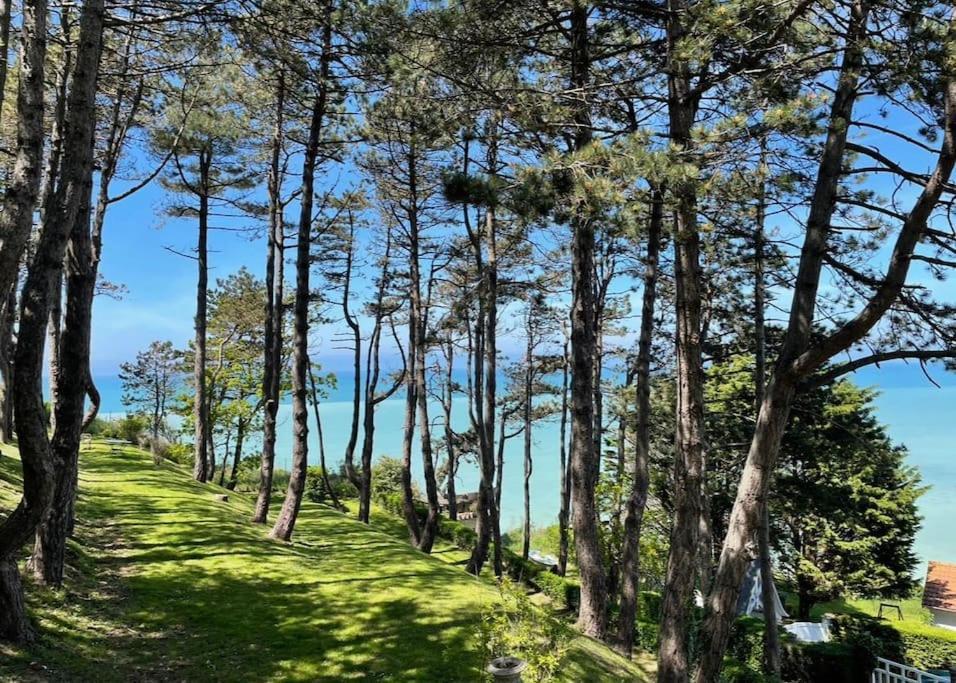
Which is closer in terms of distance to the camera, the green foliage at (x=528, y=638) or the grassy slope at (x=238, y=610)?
the green foliage at (x=528, y=638)

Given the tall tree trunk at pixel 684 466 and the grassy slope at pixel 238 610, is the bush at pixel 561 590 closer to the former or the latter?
the grassy slope at pixel 238 610

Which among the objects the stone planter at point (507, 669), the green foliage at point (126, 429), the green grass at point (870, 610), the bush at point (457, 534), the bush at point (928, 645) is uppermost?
the green foliage at point (126, 429)

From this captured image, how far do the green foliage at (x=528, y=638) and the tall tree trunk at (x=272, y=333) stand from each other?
6056mm

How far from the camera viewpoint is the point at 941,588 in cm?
2000

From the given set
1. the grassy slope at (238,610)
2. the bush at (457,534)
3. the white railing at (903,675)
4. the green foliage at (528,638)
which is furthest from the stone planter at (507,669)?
the bush at (457,534)

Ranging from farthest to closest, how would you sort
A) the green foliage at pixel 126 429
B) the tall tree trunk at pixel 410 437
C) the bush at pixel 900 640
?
the green foliage at pixel 126 429
the tall tree trunk at pixel 410 437
the bush at pixel 900 640

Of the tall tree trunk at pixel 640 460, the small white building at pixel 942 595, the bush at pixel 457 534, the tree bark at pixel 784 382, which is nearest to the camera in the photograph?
the tree bark at pixel 784 382

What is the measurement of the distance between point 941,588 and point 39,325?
26.5 m

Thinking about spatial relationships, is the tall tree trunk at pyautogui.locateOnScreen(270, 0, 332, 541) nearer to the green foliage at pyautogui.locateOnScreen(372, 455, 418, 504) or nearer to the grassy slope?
the grassy slope

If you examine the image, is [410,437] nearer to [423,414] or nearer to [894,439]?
[423,414]

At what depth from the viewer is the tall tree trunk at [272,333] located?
9.20 m

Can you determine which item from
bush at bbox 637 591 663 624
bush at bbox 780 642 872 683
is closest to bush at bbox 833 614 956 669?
bush at bbox 780 642 872 683

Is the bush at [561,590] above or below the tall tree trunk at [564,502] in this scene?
below

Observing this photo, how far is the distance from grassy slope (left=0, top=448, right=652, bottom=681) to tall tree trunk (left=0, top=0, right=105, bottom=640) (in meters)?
0.56
